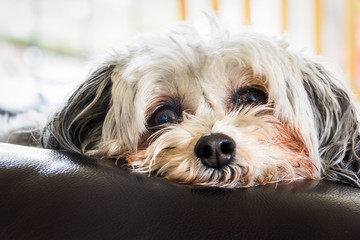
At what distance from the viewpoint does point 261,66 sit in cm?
181

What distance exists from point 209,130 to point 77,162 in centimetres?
59

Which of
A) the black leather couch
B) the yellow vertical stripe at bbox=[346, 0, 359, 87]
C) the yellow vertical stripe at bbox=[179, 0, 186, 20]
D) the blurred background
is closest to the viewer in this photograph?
the black leather couch

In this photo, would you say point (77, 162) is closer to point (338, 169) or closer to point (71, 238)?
point (71, 238)

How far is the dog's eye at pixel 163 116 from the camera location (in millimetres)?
1930

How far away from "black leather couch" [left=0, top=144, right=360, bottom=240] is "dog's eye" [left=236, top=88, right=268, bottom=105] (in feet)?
2.73

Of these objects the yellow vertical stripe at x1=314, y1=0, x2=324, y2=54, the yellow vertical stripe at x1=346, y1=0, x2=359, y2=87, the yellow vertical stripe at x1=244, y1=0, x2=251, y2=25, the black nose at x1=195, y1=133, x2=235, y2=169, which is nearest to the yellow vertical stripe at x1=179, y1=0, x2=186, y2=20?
the yellow vertical stripe at x1=244, y1=0, x2=251, y2=25

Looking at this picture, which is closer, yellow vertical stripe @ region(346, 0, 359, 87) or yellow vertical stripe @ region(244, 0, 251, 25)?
yellow vertical stripe @ region(346, 0, 359, 87)

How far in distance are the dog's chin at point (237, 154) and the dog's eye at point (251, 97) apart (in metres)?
0.09

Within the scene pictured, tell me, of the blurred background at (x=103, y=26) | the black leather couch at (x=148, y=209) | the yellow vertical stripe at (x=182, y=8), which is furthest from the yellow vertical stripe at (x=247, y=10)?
the black leather couch at (x=148, y=209)

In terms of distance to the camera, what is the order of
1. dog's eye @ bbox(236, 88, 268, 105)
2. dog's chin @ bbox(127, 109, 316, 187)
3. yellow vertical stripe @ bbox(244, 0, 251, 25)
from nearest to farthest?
dog's chin @ bbox(127, 109, 316, 187)
dog's eye @ bbox(236, 88, 268, 105)
yellow vertical stripe @ bbox(244, 0, 251, 25)

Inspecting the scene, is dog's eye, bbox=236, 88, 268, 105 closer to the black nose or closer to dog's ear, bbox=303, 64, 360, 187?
dog's ear, bbox=303, 64, 360, 187

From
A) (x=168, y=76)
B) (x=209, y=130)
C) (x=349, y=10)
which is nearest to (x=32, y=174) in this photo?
(x=209, y=130)

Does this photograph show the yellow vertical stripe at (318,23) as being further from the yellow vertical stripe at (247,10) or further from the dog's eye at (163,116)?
the dog's eye at (163,116)

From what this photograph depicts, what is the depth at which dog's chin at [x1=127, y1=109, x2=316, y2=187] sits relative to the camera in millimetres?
1430
